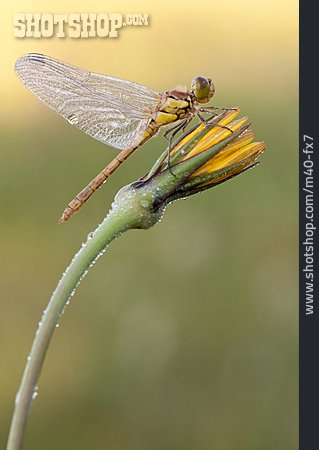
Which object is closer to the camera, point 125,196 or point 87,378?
point 125,196

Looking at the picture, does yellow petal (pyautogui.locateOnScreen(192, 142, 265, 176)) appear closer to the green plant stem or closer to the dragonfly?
the green plant stem

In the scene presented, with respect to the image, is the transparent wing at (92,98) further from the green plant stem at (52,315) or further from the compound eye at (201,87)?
the green plant stem at (52,315)

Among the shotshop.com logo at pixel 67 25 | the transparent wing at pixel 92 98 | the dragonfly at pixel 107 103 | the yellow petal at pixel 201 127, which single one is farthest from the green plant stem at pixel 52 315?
the shotshop.com logo at pixel 67 25

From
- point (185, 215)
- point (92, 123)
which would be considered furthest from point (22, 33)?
point (185, 215)

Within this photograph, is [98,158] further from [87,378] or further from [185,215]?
[87,378]

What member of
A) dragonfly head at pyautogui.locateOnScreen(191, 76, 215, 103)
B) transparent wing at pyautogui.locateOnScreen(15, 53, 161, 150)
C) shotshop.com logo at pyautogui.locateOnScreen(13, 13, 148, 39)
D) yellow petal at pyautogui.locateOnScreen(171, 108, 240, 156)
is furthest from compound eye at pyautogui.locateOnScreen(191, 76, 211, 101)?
shotshop.com logo at pyautogui.locateOnScreen(13, 13, 148, 39)
